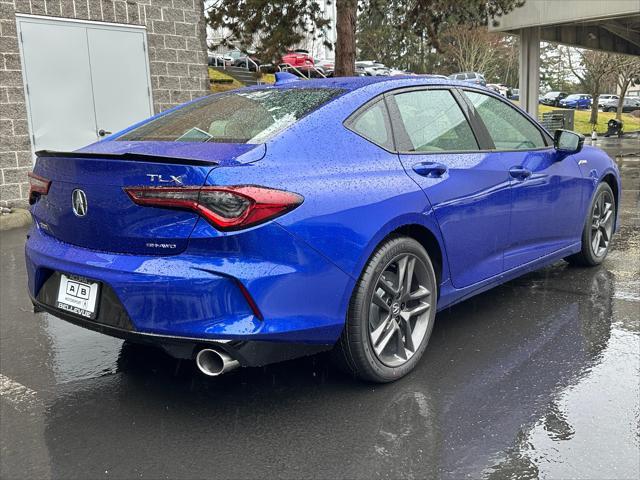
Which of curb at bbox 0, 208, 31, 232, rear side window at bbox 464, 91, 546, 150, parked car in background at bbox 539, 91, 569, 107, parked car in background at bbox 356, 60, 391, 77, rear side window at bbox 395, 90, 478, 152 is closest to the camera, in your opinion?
rear side window at bbox 395, 90, 478, 152

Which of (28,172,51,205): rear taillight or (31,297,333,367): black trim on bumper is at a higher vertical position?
(28,172,51,205): rear taillight

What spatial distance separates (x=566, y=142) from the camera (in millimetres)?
4801

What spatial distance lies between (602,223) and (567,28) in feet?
56.3

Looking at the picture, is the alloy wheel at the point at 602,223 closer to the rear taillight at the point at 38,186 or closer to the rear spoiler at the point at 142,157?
the rear spoiler at the point at 142,157

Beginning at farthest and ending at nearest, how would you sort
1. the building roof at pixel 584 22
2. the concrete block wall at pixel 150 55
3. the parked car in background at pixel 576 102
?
the parked car in background at pixel 576 102
the building roof at pixel 584 22
the concrete block wall at pixel 150 55

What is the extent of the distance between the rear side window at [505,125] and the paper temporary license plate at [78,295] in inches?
104

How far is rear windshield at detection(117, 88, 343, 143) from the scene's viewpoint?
318 cm

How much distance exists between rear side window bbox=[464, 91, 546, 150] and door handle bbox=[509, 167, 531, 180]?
6.8 inches

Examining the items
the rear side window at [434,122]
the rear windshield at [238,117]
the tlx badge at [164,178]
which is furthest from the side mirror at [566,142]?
the tlx badge at [164,178]

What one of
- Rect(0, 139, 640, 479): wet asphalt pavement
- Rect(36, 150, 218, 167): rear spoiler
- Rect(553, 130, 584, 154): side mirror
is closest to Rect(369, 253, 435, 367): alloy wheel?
Rect(0, 139, 640, 479): wet asphalt pavement

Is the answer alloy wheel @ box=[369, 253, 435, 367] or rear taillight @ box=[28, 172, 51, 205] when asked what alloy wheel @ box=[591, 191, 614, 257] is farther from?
rear taillight @ box=[28, 172, 51, 205]

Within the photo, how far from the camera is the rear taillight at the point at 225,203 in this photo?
8.70 feet

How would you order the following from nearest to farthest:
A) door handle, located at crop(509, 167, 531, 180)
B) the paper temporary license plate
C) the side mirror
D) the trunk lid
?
the trunk lid < the paper temporary license plate < door handle, located at crop(509, 167, 531, 180) < the side mirror

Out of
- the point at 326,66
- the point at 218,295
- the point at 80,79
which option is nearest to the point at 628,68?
the point at 326,66
